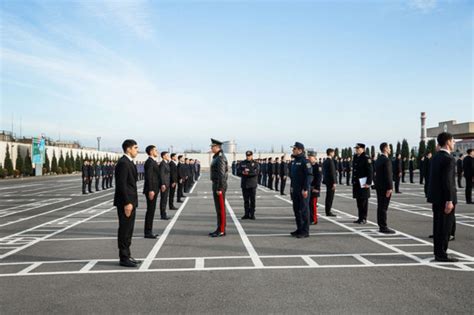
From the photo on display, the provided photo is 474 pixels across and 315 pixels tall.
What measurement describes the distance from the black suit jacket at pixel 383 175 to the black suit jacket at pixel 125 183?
606 centimetres

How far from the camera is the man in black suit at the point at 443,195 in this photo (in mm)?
7180

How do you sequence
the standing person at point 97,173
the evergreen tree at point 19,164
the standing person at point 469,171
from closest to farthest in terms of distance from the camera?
the standing person at point 469,171
the standing person at point 97,173
the evergreen tree at point 19,164

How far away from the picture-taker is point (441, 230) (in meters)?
7.19

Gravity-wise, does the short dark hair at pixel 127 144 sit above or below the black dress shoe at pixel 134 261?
above

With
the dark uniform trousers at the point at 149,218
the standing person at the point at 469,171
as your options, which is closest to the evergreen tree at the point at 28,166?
the dark uniform trousers at the point at 149,218

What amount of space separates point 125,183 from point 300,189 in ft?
14.4

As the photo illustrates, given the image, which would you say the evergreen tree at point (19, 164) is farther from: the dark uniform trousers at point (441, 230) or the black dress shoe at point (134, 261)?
the dark uniform trousers at point (441, 230)

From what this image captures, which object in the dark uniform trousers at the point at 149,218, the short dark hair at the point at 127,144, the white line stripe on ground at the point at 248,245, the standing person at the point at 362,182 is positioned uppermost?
the short dark hair at the point at 127,144

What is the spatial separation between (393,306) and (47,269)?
16.5 feet

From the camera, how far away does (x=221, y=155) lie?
35.5 feet

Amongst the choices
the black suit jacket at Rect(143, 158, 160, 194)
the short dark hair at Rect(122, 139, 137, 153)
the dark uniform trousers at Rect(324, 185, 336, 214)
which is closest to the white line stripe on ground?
the black suit jacket at Rect(143, 158, 160, 194)

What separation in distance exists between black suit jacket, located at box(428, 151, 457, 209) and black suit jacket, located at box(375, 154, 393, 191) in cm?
300

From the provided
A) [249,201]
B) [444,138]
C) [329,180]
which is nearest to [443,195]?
[444,138]

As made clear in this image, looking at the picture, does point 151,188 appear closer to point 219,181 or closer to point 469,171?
point 219,181
